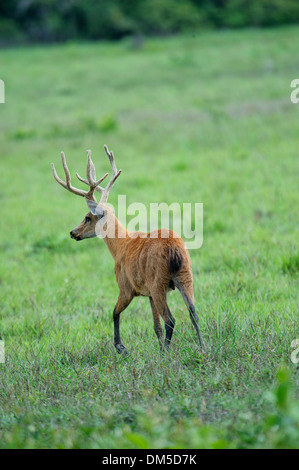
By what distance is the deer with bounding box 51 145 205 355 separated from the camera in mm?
4922

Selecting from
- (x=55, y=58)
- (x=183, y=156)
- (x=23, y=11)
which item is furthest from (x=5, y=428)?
(x=23, y=11)

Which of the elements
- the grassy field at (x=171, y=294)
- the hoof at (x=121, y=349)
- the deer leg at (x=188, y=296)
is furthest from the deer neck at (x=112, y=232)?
the deer leg at (x=188, y=296)

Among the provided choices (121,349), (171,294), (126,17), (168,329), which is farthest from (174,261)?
(126,17)

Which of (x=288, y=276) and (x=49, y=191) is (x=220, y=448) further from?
(x=49, y=191)

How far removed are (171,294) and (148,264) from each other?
72.6 inches

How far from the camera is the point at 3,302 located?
7145mm

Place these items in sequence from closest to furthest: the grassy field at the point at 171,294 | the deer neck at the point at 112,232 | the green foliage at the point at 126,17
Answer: the grassy field at the point at 171,294
the deer neck at the point at 112,232
the green foliage at the point at 126,17

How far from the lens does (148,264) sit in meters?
5.07

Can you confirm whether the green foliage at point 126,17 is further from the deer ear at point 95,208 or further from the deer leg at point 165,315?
the deer leg at point 165,315

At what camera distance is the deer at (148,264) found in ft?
16.1

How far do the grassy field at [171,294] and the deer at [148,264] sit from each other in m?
0.20

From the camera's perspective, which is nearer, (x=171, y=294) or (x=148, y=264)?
(x=148, y=264)

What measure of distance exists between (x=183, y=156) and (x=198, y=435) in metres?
10.7

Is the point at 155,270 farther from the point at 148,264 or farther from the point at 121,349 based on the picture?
the point at 121,349
